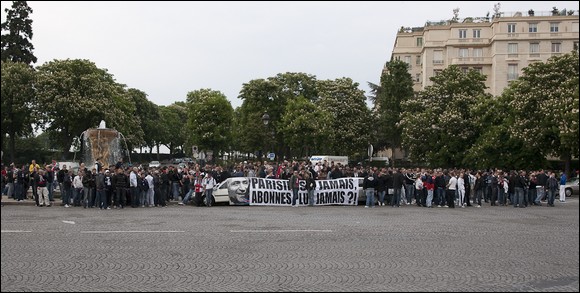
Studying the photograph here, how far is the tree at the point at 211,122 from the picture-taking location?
261 feet

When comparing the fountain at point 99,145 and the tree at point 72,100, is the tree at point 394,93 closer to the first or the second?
the tree at point 72,100

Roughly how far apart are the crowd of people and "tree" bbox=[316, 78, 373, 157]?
3967 centimetres

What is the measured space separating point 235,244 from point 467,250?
568 centimetres

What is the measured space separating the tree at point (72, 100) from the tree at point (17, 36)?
40.5m

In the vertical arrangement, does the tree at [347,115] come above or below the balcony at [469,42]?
below

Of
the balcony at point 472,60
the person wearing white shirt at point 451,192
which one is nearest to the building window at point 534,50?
the balcony at point 472,60

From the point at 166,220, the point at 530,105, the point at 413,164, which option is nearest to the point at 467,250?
the point at 166,220

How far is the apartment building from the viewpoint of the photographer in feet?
247

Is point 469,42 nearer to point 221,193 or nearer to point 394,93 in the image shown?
point 394,93

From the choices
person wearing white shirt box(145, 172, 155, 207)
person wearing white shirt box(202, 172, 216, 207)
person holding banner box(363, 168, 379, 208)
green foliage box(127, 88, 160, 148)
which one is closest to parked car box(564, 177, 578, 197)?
person holding banner box(363, 168, 379, 208)

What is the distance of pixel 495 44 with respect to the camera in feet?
265

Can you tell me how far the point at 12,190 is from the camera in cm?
2867

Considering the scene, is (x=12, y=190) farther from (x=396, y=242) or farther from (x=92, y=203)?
(x=396, y=242)

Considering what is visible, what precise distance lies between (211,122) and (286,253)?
68066 mm
